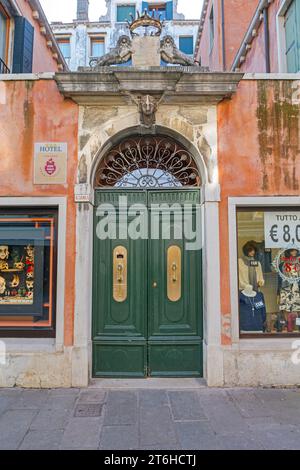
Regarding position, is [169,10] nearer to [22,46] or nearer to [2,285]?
[22,46]

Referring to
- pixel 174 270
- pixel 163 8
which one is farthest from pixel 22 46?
pixel 163 8

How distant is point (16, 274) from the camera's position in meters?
5.66

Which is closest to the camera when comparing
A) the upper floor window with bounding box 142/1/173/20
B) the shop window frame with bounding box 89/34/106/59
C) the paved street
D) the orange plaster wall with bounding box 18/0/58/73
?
the paved street

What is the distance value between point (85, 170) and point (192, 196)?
171 centimetres

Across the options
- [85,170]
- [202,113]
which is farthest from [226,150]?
[85,170]

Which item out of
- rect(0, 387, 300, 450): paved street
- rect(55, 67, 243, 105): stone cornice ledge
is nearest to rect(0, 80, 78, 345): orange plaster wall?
rect(55, 67, 243, 105): stone cornice ledge

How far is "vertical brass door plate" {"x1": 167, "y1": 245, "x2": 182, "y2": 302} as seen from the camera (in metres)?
5.62

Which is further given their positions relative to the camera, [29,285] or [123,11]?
[123,11]

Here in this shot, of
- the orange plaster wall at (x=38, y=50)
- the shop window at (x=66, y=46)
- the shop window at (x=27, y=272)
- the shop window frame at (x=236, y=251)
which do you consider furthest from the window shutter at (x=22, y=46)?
the shop window at (x=66, y=46)

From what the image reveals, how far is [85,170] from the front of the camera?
18.0 ft

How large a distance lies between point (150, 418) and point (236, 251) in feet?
8.51

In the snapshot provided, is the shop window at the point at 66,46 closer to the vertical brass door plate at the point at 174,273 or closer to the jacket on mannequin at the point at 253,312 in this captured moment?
the vertical brass door plate at the point at 174,273

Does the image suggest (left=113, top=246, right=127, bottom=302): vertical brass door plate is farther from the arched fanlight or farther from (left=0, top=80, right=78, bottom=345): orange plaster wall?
the arched fanlight

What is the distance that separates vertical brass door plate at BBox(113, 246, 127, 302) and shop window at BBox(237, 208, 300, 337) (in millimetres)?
1773
